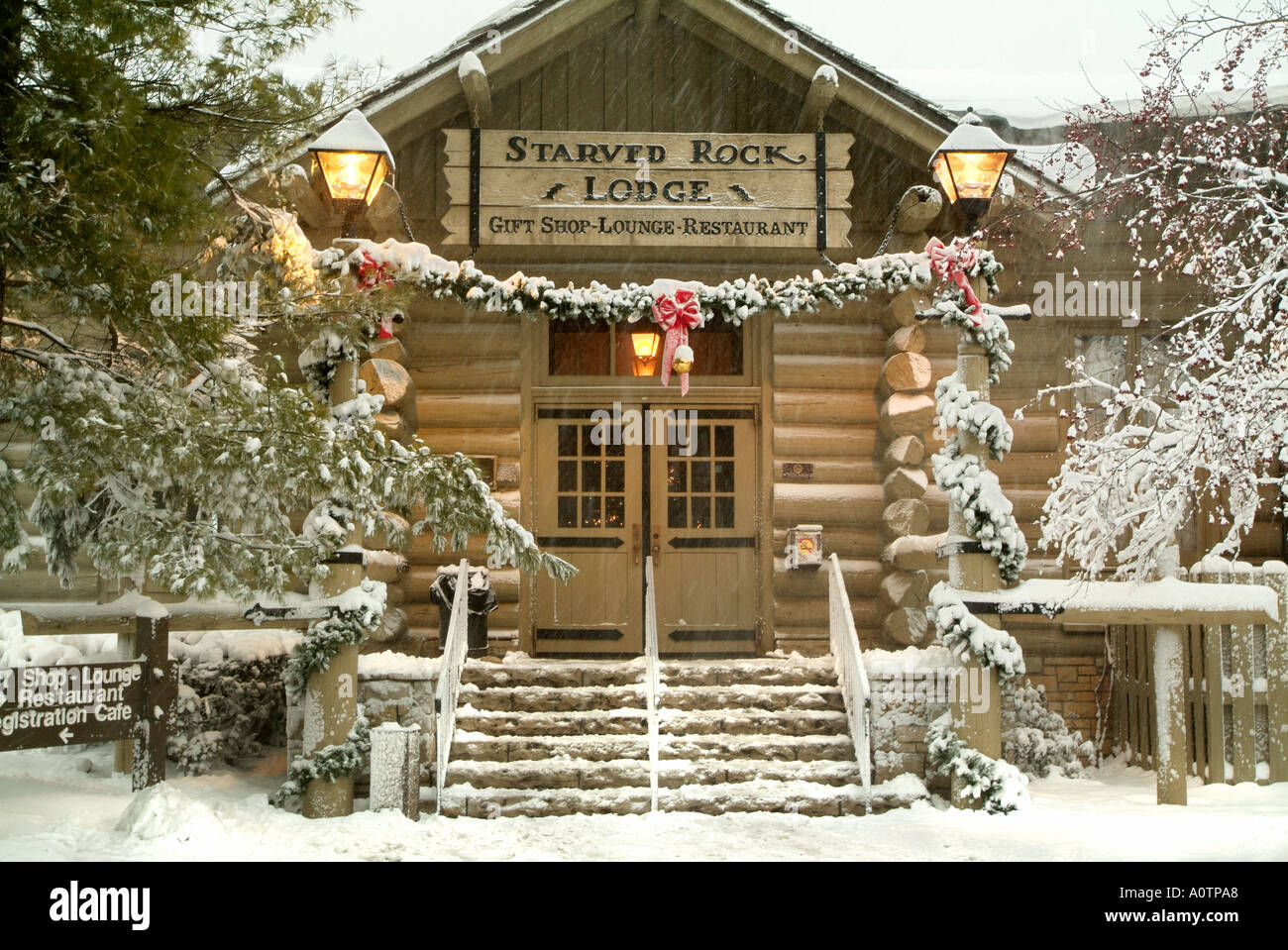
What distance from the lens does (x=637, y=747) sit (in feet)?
28.5

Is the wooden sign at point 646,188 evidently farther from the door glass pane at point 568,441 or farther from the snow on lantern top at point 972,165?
the door glass pane at point 568,441

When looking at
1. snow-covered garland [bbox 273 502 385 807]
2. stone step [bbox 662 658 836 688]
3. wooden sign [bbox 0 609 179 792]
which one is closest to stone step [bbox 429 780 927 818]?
snow-covered garland [bbox 273 502 385 807]

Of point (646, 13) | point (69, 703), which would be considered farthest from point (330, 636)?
point (646, 13)

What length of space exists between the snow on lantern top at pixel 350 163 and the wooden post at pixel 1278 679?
7.00 metres

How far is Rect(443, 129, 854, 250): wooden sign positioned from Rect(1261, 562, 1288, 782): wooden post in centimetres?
427

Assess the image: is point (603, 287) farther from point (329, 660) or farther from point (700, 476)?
point (329, 660)

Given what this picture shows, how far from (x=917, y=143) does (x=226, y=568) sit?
6694 millimetres

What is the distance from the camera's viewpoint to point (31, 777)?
27.4 feet

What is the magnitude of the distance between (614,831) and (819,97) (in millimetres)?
6173

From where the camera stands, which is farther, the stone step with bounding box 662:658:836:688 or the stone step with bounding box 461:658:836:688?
the stone step with bounding box 662:658:836:688

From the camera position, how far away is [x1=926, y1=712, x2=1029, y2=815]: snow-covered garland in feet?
26.2

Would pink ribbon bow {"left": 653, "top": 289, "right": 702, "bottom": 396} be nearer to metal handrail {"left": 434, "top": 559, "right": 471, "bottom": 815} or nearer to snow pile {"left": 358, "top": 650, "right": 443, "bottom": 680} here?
metal handrail {"left": 434, "top": 559, "right": 471, "bottom": 815}

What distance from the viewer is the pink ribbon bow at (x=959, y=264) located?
8734 mm
